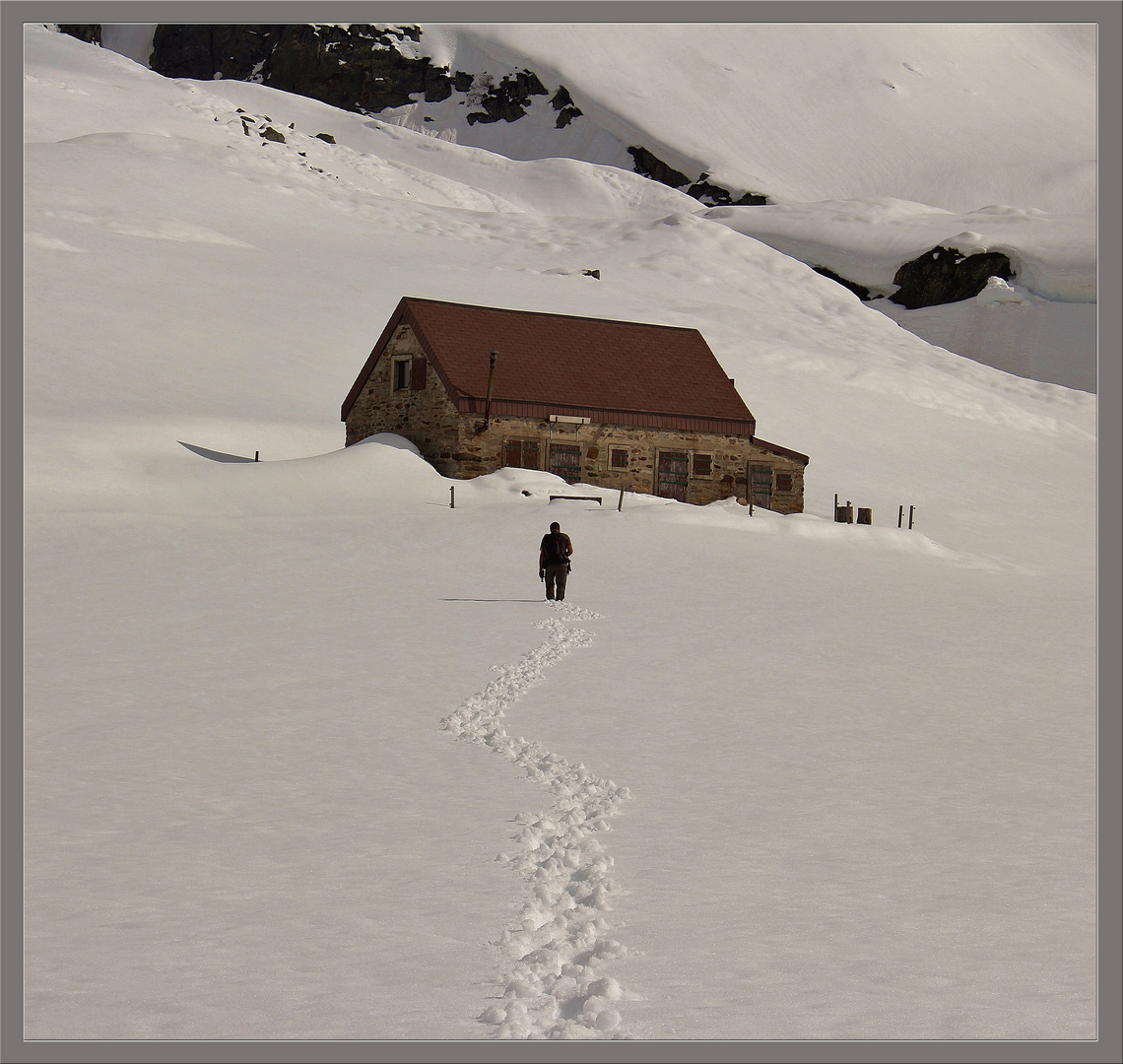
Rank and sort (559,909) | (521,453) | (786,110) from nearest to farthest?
1. (559,909)
2. (521,453)
3. (786,110)

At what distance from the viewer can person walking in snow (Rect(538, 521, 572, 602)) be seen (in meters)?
19.8

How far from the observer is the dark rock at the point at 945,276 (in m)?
102

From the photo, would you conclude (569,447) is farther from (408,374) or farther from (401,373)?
(401,373)

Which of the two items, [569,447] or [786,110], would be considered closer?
[569,447]

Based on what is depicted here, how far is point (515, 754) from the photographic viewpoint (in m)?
10.9

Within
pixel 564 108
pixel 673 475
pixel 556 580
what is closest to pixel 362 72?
pixel 564 108

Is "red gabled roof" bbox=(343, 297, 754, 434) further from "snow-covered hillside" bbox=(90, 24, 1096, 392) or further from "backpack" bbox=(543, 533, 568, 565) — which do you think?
"snow-covered hillside" bbox=(90, 24, 1096, 392)

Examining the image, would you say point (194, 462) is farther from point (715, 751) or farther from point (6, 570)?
point (6, 570)

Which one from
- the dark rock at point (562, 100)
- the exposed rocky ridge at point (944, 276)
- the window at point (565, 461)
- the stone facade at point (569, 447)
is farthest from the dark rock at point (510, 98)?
the window at point (565, 461)

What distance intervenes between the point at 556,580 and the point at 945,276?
302 ft

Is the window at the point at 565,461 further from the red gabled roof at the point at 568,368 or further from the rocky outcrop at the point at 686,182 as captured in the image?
the rocky outcrop at the point at 686,182

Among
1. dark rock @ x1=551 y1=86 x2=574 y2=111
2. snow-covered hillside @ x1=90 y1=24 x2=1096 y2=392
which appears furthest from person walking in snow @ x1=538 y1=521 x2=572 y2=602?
dark rock @ x1=551 y1=86 x2=574 y2=111

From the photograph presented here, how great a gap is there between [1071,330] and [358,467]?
77.8 m

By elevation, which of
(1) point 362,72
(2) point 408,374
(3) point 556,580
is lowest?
(3) point 556,580
